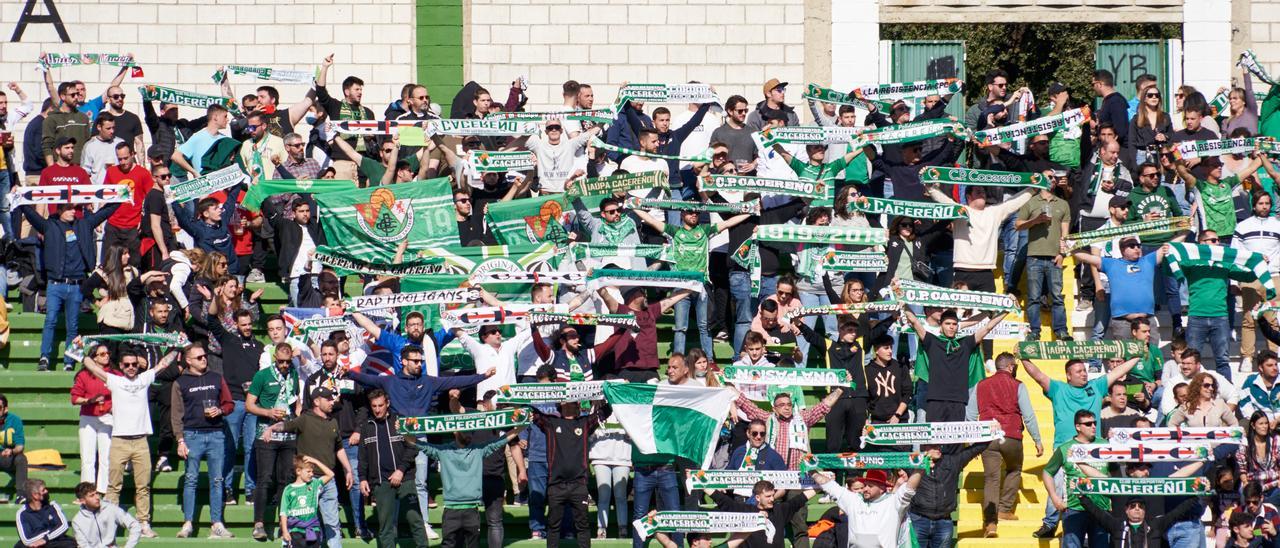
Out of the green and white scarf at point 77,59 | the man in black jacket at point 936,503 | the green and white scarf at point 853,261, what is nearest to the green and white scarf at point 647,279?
the green and white scarf at point 853,261

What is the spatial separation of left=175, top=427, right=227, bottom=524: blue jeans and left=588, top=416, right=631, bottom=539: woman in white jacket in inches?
145

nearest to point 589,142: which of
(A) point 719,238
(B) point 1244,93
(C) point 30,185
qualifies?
(A) point 719,238

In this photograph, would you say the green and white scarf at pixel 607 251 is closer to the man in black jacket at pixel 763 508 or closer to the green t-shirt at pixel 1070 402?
the man in black jacket at pixel 763 508

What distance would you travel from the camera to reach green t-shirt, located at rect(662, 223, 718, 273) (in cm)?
2306

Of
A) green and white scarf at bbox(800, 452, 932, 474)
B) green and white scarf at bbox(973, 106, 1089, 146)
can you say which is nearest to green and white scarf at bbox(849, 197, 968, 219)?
green and white scarf at bbox(973, 106, 1089, 146)

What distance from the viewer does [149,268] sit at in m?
24.3

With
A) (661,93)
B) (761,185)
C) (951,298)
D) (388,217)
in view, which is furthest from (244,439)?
(951,298)

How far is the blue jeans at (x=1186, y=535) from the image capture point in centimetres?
1975

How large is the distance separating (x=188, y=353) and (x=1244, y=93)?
1333 cm

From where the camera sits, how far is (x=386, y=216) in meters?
24.8

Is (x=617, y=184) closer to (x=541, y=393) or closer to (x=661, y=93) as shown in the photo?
(x=661, y=93)

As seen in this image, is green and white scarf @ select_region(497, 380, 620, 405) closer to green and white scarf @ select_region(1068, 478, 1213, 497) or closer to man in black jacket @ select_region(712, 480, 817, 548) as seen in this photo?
man in black jacket @ select_region(712, 480, 817, 548)

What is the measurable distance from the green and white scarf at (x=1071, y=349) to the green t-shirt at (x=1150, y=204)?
2.90 m

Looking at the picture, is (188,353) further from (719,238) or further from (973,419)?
(973,419)
